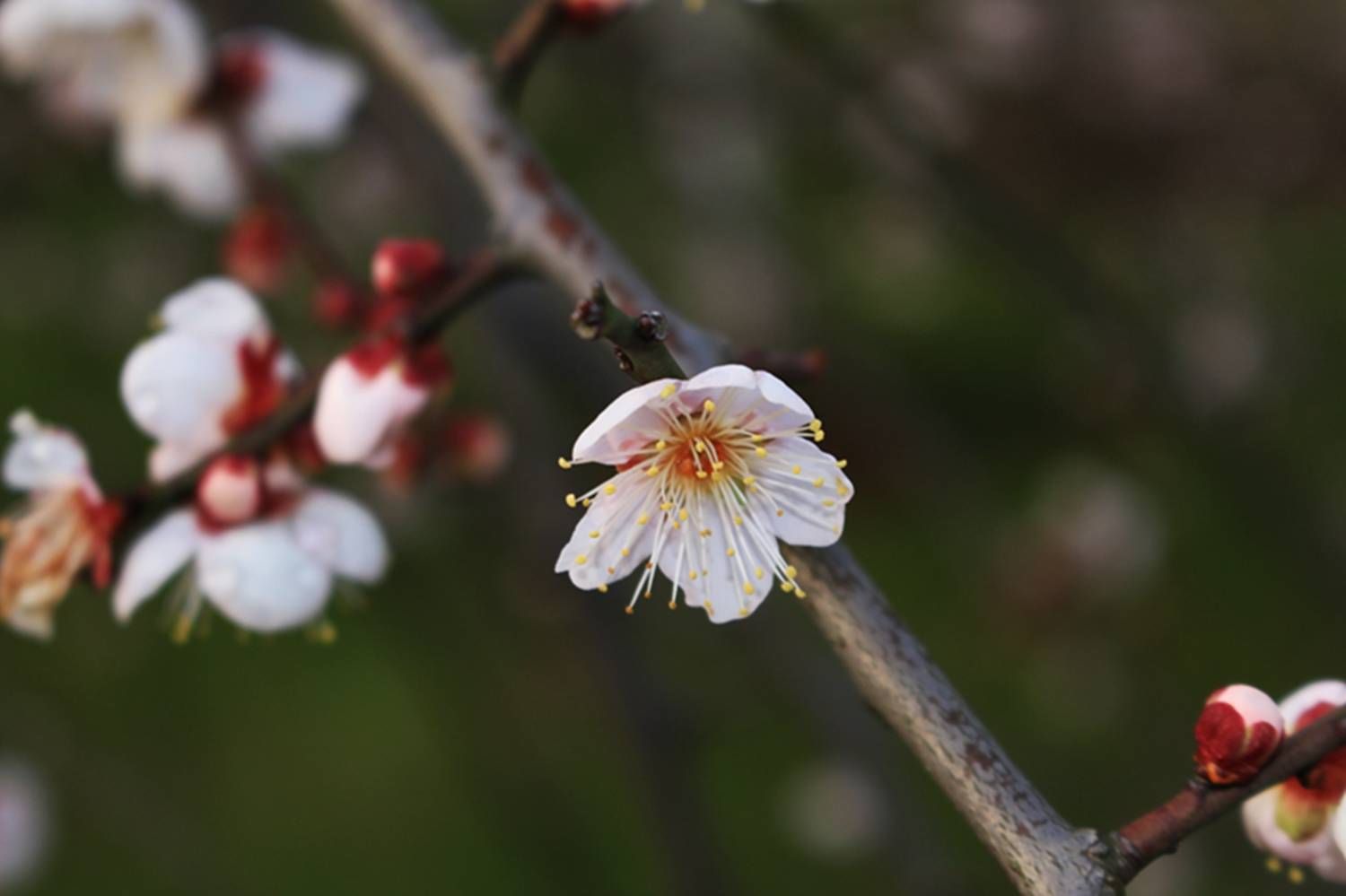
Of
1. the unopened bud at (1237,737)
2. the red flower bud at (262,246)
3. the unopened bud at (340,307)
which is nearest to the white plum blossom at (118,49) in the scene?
the red flower bud at (262,246)

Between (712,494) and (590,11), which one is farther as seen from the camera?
(590,11)

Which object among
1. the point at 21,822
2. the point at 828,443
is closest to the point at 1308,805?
the point at 828,443

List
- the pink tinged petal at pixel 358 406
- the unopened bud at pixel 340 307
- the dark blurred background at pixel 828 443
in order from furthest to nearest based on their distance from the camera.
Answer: the dark blurred background at pixel 828 443, the unopened bud at pixel 340 307, the pink tinged petal at pixel 358 406

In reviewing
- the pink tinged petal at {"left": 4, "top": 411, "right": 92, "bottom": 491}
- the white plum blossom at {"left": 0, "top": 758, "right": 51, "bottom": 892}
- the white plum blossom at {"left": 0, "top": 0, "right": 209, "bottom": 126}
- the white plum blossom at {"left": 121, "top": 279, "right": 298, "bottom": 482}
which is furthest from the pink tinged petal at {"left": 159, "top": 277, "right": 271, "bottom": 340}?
the white plum blossom at {"left": 0, "top": 758, "right": 51, "bottom": 892}

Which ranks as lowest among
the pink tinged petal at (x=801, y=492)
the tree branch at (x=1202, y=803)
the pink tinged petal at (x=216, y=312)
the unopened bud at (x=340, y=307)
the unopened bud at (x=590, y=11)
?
the tree branch at (x=1202, y=803)

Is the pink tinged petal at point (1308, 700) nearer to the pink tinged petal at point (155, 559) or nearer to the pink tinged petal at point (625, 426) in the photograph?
the pink tinged petal at point (625, 426)

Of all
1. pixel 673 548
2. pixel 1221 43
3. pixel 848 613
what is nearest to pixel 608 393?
pixel 673 548

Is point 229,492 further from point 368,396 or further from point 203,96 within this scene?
point 203,96
